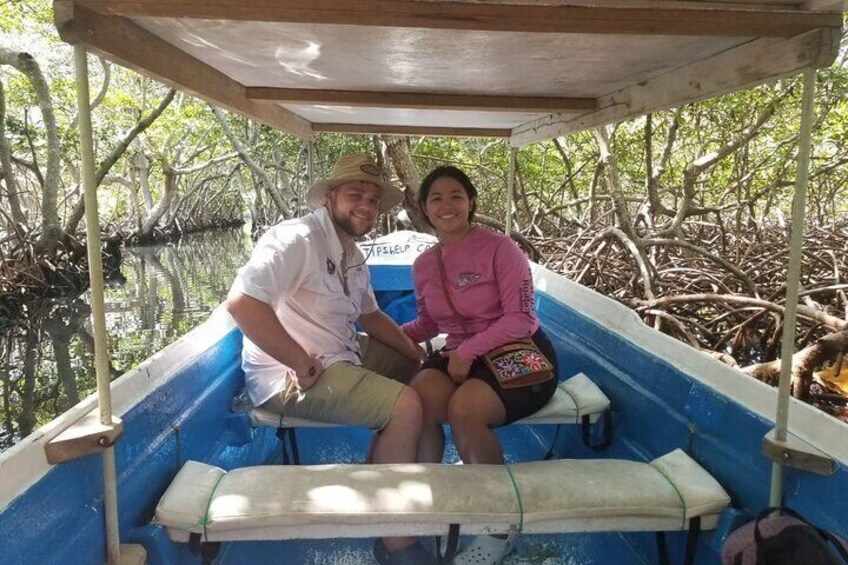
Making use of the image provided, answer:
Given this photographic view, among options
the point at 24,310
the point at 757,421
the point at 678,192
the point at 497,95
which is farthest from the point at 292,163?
the point at 757,421

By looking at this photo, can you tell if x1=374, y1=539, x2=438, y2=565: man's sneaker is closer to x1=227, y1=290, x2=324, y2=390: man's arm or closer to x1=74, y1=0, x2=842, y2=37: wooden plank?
x1=227, y1=290, x2=324, y2=390: man's arm

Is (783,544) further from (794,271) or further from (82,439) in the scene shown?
(82,439)

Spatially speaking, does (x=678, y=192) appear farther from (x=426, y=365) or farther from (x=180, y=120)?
(x=180, y=120)

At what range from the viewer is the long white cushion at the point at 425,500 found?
1.55 meters

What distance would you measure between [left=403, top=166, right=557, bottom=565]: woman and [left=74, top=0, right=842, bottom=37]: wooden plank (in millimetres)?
1128

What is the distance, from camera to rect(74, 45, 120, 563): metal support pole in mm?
1414

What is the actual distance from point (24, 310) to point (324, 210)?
8.92 metres

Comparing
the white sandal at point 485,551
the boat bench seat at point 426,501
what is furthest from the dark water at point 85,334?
the white sandal at point 485,551

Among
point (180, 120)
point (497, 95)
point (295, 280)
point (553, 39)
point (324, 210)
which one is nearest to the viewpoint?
point (553, 39)

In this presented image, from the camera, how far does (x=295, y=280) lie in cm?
220

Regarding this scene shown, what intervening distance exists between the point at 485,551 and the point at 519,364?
648 millimetres

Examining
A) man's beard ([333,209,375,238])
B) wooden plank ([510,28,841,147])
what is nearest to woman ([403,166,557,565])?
man's beard ([333,209,375,238])

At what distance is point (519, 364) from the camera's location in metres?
2.21

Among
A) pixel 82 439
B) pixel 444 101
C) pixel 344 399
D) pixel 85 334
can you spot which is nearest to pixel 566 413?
pixel 344 399
